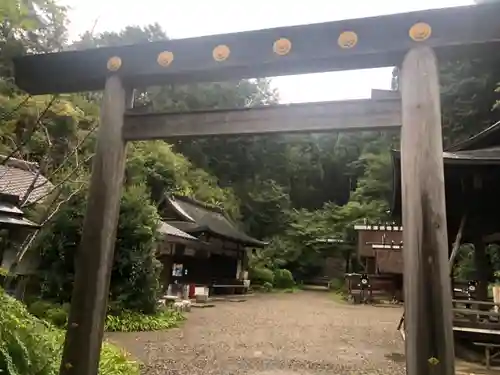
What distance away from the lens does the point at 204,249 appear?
2039 centimetres

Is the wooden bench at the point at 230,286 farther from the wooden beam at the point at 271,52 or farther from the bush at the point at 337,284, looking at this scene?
the wooden beam at the point at 271,52

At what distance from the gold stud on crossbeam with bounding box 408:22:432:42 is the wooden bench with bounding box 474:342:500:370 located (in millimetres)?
6401

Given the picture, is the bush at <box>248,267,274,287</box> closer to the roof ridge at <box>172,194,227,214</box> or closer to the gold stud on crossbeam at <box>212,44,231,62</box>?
the roof ridge at <box>172,194,227,214</box>

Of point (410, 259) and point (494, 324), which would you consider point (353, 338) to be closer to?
point (494, 324)

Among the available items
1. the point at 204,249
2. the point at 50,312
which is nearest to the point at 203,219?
the point at 204,249

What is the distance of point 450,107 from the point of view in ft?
69.2

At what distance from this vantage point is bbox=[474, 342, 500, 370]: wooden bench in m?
Result: 7.46

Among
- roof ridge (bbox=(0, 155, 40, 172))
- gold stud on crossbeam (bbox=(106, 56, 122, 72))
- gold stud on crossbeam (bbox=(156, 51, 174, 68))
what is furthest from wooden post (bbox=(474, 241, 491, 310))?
roof ridge (bbox=(0, 155, 40, 172))

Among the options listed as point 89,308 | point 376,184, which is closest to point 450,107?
point 376,184

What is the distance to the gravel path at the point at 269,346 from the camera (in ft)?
22.7

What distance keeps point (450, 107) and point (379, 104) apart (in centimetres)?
1992

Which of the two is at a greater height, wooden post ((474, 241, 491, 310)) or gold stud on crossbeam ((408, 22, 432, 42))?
gold stud on crossbeam ((408, 22, 432, 42))

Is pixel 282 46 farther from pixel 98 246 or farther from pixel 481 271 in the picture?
pixel 481 271

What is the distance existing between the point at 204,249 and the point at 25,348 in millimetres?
16482
